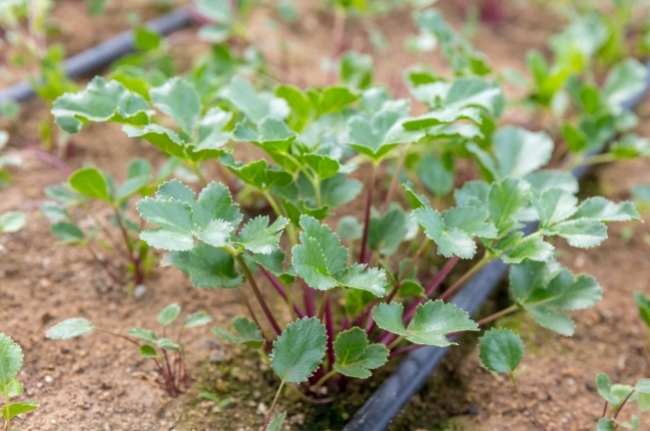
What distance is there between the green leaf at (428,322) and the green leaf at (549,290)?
21cm

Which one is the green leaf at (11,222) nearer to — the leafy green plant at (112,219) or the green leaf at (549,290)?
the leafy green plant at (112,219)

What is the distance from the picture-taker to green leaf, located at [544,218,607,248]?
1.01 metres

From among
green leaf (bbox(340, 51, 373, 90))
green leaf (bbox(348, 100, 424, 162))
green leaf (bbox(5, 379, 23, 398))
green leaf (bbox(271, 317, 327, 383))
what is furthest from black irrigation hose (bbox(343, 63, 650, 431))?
green leaf (bbox(340, 51, 373, 90))

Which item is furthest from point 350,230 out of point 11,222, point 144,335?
point 11,222

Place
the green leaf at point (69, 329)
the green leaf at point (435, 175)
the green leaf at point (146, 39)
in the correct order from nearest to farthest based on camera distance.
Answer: the green leaf at point (69, 329) < the green leaf at point (435, 175) < the green leaf at point (146, 39)

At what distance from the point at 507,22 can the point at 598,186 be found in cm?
113

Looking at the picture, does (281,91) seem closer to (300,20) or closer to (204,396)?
(204,396)

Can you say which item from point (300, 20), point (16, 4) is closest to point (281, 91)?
point (16, 4)

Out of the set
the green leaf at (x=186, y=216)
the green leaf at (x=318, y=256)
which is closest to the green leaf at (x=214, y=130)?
the green leaf at (x=186, y=216)

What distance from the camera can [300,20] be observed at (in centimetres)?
253

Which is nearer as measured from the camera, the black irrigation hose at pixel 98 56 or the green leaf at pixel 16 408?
the green leaf at pixel 16 408

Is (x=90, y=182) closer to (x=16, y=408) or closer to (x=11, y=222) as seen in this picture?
(x=11, y=222)

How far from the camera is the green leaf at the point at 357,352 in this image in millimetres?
1015

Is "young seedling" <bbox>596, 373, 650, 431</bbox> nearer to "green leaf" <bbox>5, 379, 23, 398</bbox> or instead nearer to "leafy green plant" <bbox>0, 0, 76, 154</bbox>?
"green leaf" <bbox>5, 379, 23, 398</bbox>
